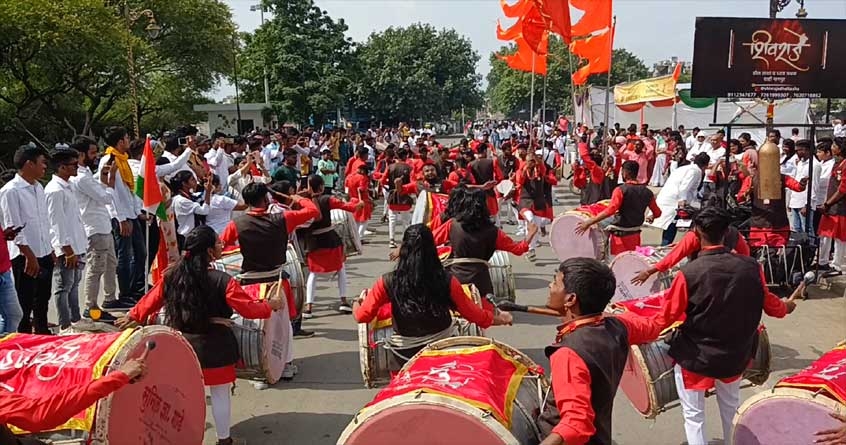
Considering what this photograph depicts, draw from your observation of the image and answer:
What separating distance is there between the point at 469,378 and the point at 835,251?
769cm

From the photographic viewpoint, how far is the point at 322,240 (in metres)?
7.27

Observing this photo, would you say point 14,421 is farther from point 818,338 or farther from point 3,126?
point 3,126

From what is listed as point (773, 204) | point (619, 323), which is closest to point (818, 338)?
point (773, 204)

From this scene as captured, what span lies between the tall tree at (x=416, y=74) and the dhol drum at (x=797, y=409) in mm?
→ 39346

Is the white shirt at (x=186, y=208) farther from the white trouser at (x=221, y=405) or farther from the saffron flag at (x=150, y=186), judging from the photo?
the white trouser at (x=221, y=405)

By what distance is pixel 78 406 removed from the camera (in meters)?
2.65

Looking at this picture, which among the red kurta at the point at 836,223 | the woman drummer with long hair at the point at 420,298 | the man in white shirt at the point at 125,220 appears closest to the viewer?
the woman drummer with long hair at the point at 420,298

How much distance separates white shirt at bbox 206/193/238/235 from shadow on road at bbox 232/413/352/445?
326 cm

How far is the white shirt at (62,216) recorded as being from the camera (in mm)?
6082

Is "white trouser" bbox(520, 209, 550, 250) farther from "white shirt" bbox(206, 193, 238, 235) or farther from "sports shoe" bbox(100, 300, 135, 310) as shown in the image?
"sports shoe" bbox(100, 300, 135, 310)

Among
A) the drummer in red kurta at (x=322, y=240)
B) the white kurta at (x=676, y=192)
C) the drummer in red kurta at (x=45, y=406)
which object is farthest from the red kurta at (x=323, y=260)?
the drummer in red kurta at (x=45, y=406)

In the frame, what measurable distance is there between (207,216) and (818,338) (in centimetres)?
670

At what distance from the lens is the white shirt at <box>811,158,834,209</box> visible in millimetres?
9192

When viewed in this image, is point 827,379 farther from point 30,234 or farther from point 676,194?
point 676,194
